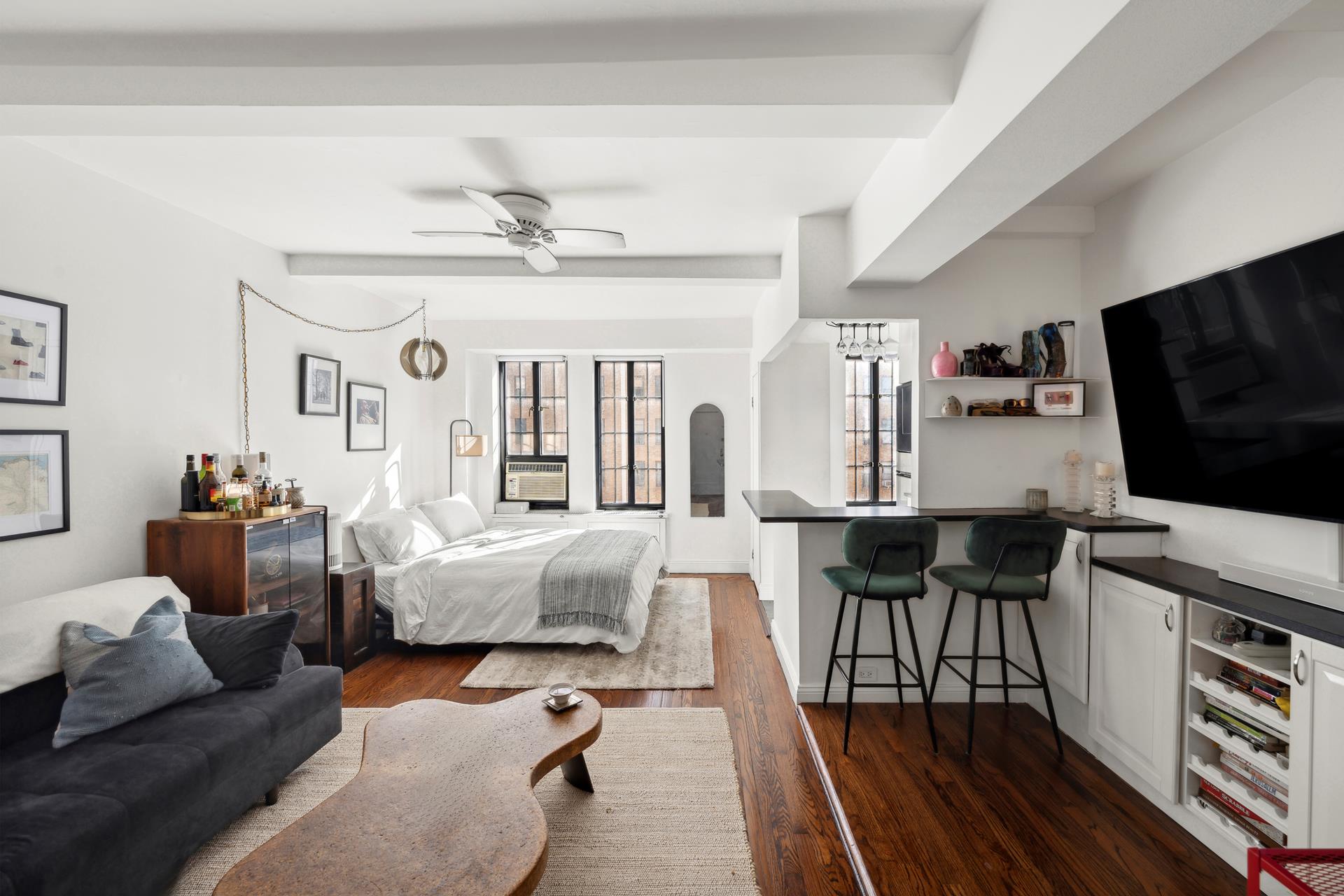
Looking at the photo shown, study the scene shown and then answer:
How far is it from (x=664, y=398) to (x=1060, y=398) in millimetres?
3860

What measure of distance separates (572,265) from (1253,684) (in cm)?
369

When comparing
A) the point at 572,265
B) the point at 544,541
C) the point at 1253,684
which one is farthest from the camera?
the point at 544,541

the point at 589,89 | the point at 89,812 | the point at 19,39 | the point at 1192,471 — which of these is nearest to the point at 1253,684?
the point at 1192,471

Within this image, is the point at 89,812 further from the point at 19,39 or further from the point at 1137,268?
the point at 1137,268

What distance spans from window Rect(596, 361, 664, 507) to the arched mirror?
38 centimetres

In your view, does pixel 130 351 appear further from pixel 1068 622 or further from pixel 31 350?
pixel 1068 622

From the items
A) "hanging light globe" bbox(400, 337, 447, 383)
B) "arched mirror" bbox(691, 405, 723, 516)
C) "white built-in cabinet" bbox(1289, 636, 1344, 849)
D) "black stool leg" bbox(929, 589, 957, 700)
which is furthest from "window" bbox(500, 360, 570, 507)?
"white built-in cabinet" bbox(1289, 636, 1344, 849)

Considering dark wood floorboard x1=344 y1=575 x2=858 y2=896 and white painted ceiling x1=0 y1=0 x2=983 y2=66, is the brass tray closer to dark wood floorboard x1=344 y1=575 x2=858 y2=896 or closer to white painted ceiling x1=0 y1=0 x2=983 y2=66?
dark wood floorboard x1=344 y1=575 x2=858 y2=896

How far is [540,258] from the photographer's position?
3201 mm

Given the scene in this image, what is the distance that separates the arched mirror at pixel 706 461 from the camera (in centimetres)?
630

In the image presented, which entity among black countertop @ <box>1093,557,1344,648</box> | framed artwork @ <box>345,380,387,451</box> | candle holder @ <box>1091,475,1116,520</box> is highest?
framed artwork @ <box>345,380,387,451</box>

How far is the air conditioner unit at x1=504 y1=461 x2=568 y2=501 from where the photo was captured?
647 centimetres

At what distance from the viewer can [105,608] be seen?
2352 mm

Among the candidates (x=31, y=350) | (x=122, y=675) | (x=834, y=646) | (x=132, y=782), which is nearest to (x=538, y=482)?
(x=834, y=646)
